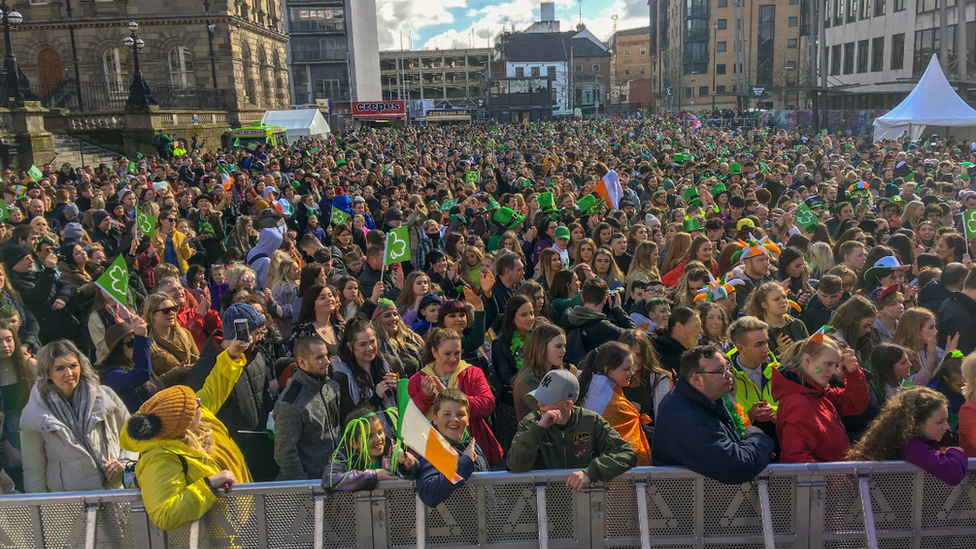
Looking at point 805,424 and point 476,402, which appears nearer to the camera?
point 805,424

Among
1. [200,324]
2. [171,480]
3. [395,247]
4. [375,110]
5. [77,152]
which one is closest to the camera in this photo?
[171,480]

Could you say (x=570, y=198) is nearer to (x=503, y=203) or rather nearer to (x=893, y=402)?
(x=503, y=203)

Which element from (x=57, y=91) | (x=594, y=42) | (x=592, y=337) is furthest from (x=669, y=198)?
(x=594, y=42)

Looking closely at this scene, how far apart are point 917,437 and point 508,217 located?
7380 mm

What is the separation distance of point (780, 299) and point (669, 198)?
882 cm

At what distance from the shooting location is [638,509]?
3.66m

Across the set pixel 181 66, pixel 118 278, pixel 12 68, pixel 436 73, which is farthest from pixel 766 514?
pixel 436 73

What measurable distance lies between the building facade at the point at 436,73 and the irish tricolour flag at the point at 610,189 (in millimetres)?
126198

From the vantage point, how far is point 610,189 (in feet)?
42.5

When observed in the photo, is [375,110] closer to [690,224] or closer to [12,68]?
[12,68]

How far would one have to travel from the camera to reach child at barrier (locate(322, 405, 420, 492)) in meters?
3.58

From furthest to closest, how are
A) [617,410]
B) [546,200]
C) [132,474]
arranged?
1. [546,200]
2. [617,410]
3. [132,474]

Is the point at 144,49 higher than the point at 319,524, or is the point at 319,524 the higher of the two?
the point at 144,49

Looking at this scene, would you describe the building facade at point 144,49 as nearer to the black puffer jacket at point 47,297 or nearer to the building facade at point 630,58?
the black puffer jacket at point 47,297
